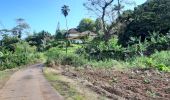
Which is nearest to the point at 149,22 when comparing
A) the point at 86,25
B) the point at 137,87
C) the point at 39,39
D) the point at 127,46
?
the point at 127,46

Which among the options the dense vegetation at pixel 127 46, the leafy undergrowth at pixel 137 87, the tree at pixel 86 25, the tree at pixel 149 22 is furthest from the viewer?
the tree at pixel 86 25

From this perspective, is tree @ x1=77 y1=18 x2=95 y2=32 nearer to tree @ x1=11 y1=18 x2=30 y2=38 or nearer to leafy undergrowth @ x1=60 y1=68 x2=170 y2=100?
tree @ x1=11 y1=18 x2=30 y2=38

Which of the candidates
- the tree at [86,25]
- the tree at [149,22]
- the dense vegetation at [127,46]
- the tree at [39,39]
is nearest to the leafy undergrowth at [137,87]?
the dense vegetation at [127,46]

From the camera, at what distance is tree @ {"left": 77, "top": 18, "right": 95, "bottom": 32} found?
116475mm

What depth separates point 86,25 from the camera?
122 meters

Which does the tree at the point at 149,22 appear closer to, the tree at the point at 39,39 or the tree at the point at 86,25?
the tree at the point at 39,39

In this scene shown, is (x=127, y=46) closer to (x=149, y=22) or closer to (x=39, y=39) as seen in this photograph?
(x=149, y=22)

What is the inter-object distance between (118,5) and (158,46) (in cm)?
2129

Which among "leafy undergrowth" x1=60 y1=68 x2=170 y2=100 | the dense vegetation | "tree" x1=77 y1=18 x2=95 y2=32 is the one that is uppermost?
Answer: "tree" x1=77 y1=18 x2=95 y2=32

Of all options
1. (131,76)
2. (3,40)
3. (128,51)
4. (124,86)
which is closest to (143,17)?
(128,51)

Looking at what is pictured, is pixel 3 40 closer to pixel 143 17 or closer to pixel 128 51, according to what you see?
pixel 143 17

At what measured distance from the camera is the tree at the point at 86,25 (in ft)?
382

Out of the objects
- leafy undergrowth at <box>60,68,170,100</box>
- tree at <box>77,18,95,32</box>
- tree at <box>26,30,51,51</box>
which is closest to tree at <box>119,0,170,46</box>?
leafy undergrowth at <box>60,68,170,100</box>

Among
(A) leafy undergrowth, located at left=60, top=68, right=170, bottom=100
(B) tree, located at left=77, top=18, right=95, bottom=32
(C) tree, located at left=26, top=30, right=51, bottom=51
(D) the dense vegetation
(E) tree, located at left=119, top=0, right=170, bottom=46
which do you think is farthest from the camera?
(B) tree, located at left=77, top=18, right=95, bottom=32
